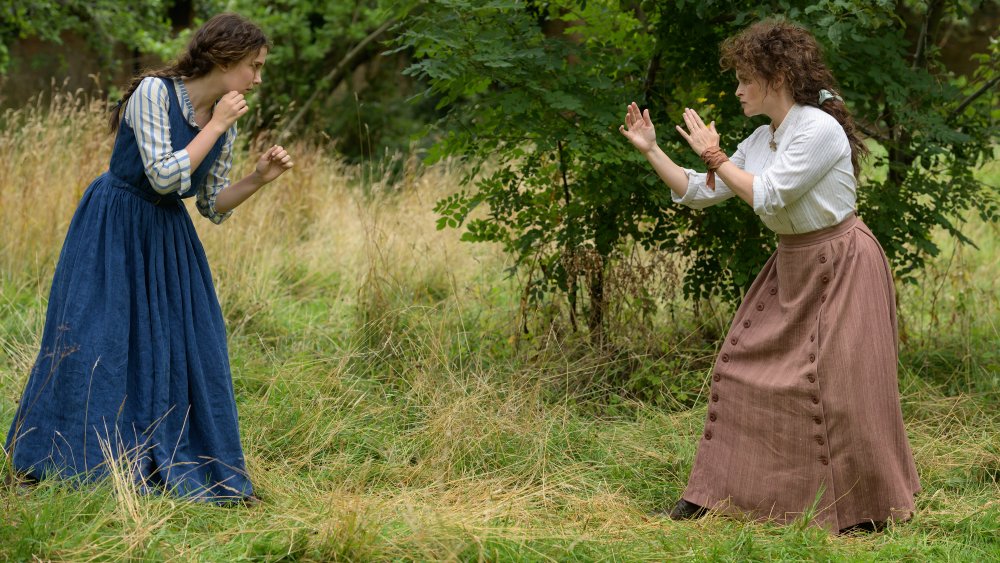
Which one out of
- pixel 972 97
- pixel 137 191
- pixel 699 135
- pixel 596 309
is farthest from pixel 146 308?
pixel 972 97

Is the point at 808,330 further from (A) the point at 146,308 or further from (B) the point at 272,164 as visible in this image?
(A) the point at 146,308

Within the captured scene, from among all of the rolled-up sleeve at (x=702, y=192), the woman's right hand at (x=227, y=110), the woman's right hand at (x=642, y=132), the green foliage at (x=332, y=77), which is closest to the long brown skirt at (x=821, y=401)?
the rolled-up sleeve at (x=702, y=192)

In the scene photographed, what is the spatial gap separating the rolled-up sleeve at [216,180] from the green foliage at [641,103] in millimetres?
1000

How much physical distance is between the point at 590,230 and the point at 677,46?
0.94m

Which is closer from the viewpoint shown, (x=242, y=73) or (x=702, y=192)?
(x=242, y=73)

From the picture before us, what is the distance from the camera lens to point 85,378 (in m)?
3.41

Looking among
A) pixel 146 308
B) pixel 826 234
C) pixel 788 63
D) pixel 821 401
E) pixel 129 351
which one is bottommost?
pixel 821 401

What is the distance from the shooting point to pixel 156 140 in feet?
11.0

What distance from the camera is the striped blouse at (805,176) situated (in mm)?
3457

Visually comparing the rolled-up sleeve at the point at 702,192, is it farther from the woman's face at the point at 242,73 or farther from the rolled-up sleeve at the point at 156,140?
the rolled-up sleeve at the point at 156,140

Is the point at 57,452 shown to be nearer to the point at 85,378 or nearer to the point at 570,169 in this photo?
the point at 85,378

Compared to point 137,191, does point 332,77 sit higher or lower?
higher

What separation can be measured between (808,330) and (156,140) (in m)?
2.21

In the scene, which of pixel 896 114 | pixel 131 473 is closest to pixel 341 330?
pixel 131 473
